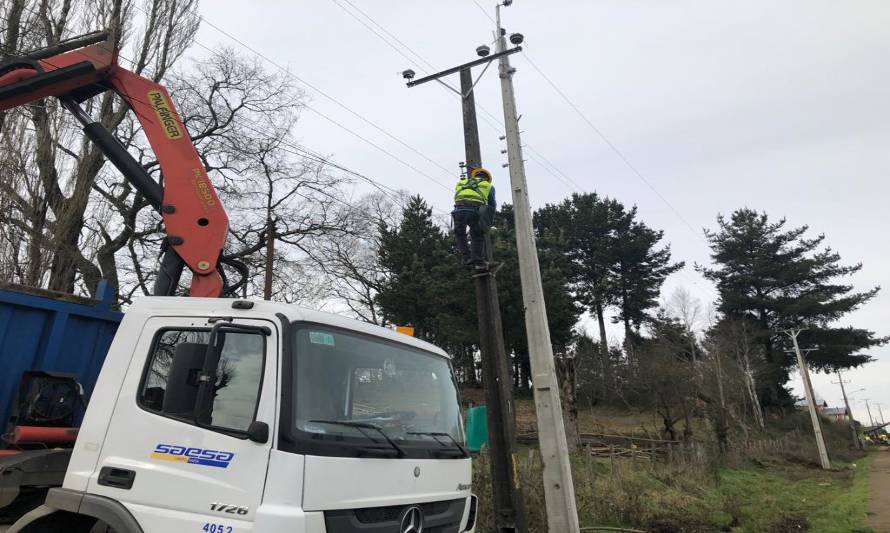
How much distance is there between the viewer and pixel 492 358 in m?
7.62

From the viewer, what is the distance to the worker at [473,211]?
768cm

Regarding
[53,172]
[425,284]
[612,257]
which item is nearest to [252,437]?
[53,172]

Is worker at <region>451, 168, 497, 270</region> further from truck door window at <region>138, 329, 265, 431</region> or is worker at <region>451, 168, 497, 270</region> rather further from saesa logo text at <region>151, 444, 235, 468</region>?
saesa logo text at <region>151, 444, 235, 468</region>

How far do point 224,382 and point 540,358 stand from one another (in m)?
5.12

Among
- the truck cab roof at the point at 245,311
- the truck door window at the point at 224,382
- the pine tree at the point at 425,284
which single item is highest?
the pine tree at the point at 425,284

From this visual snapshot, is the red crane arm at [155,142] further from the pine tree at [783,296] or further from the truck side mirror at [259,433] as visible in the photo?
the pine tree at [783,296]

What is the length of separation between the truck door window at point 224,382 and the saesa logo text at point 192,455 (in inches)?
5.9

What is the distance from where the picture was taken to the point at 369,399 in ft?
11.9

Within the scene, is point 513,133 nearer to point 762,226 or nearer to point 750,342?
point 750,342

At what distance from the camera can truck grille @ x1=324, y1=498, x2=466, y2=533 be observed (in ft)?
10.0

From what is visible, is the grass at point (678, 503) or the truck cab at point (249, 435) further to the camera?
the grass at point (678, 503)

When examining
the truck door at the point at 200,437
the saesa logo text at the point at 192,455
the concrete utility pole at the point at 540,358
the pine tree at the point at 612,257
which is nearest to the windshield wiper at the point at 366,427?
the truck door at the point at 200,437

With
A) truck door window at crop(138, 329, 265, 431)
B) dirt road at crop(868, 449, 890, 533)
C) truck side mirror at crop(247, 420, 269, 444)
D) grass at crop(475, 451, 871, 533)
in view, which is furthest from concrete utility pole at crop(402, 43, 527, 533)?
dirt road at crop(868, 449, 890, 533)

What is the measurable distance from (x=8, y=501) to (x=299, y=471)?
249 centimetres
